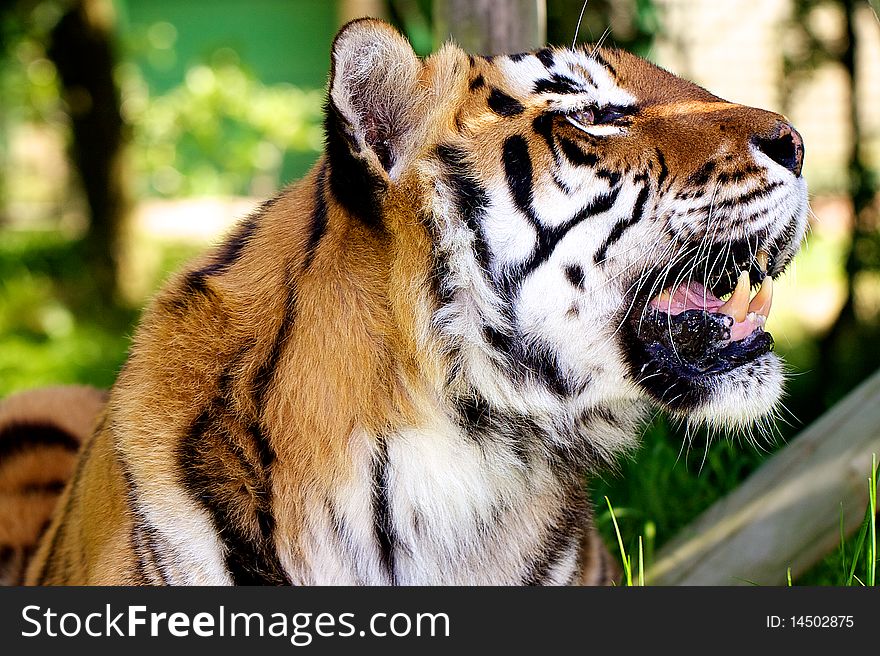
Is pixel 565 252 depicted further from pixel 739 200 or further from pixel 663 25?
pixel 663 25

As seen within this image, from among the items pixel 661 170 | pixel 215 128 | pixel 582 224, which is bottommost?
pixel 582 224

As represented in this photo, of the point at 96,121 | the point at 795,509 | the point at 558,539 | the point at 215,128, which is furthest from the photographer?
the point at 215,128

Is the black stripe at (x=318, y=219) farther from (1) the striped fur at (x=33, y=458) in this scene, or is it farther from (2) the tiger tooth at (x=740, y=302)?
(1) the striped fur at (x=33, y=458)

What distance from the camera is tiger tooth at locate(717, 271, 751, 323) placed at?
2.11m

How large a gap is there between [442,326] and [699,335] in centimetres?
55

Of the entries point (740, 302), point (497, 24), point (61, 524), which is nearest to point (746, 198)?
point (740, 302)

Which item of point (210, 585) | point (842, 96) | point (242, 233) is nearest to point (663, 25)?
point (842, 96)

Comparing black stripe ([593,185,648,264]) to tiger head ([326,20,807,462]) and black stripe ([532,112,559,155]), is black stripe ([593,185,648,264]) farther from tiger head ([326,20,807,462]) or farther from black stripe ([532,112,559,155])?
black stripe ([532,112,559,155])

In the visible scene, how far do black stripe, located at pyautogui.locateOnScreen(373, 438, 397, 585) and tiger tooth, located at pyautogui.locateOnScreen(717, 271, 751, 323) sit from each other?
0.78 m

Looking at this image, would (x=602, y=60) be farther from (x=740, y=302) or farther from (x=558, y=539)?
(x=558, y=539)

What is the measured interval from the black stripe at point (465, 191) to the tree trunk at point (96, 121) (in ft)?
21.5

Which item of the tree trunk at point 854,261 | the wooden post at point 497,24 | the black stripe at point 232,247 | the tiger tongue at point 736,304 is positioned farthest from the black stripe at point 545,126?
the tree trunk at point 854,261

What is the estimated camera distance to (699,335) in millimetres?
2104

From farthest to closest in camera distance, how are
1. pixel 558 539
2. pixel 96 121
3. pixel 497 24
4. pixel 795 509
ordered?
pixel 96 121 < pixel 497 24 < pixel 795 509 < pixel 558 539
